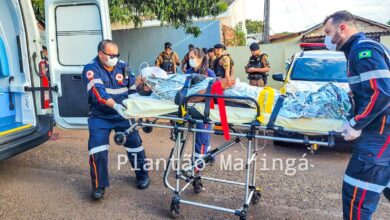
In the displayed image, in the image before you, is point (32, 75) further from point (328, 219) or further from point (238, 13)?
point (238, 13)

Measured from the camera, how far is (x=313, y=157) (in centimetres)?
546

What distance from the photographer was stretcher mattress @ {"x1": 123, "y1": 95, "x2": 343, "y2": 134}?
2.85 m

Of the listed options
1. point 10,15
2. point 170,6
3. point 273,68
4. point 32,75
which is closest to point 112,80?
point 32,75

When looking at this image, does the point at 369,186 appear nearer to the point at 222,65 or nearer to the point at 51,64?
the point at 51,64

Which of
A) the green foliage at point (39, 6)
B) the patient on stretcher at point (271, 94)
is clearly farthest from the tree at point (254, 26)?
the patient on stretcher at point (271, 94)

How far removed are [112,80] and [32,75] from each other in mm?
1253

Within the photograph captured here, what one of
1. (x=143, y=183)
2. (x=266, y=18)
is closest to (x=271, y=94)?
(x=143, y=183)

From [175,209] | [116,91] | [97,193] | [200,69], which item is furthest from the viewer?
[200,69]

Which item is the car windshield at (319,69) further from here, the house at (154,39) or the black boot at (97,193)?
the house at (154,39)

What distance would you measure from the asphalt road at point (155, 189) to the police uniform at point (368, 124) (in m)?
1.03

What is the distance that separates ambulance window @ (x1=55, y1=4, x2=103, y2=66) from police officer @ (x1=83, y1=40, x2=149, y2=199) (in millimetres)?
765

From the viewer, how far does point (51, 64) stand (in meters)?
4.85

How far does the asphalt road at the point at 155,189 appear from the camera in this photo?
3.71 metres

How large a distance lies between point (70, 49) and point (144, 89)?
163cm
